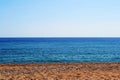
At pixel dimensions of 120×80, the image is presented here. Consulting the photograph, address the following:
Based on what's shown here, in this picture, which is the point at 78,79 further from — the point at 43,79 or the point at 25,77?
the point at 25,77

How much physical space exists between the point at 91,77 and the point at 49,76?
3027 mm

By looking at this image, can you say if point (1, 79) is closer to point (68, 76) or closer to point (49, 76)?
point (49, 76)

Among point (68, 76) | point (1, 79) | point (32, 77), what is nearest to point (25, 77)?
point (32, 77)

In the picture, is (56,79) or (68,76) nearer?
(56,79)

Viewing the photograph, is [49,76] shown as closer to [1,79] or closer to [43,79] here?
[43,79]

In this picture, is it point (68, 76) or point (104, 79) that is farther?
point (68, 76)

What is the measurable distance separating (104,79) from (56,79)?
10.7 feet

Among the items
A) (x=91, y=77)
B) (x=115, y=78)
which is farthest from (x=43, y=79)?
(x=115, y=78)

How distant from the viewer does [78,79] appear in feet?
58.9

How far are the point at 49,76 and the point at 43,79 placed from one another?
1271mm

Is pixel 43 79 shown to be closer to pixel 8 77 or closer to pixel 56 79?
pixel 56 79

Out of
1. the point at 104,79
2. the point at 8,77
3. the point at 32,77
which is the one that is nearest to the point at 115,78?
the point at 104,79

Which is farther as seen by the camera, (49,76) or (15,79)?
(49,76)

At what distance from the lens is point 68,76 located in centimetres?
1920
